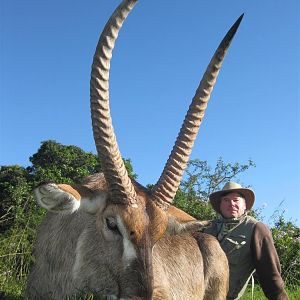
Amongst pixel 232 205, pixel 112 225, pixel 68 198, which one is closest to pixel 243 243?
pixel 232 205

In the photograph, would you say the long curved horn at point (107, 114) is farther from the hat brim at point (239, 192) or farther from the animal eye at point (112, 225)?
the hat brim at point (239, 192)

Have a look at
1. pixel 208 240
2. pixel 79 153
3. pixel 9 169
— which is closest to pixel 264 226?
pixel 208 240

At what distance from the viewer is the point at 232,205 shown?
780cm

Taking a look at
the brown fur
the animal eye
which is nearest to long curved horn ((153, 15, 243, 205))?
the brown fur

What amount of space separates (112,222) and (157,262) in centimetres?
146

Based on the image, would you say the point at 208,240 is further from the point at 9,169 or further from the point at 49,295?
the point at 9,169

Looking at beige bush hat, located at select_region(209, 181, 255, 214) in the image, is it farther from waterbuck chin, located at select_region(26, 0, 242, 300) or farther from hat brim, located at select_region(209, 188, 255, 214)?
waterbuck chin, located at select_region(26, 0, 242, 300)

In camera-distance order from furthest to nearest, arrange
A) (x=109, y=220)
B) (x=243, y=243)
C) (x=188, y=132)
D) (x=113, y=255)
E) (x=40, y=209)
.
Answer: (x=40, y=209) → (x=243, y=243) → (x=188, y=132) → (x=109, y=220) → (x=113, y=255)

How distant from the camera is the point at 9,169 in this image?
28.3 meters

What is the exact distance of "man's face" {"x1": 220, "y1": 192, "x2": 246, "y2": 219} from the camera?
25.5ft

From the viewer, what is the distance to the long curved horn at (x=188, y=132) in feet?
20.1

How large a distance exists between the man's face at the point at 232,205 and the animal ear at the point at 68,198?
256 centimetres

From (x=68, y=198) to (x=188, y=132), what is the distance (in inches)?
66.8

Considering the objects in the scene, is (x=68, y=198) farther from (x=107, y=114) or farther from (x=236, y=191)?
(x=236, y=191)
